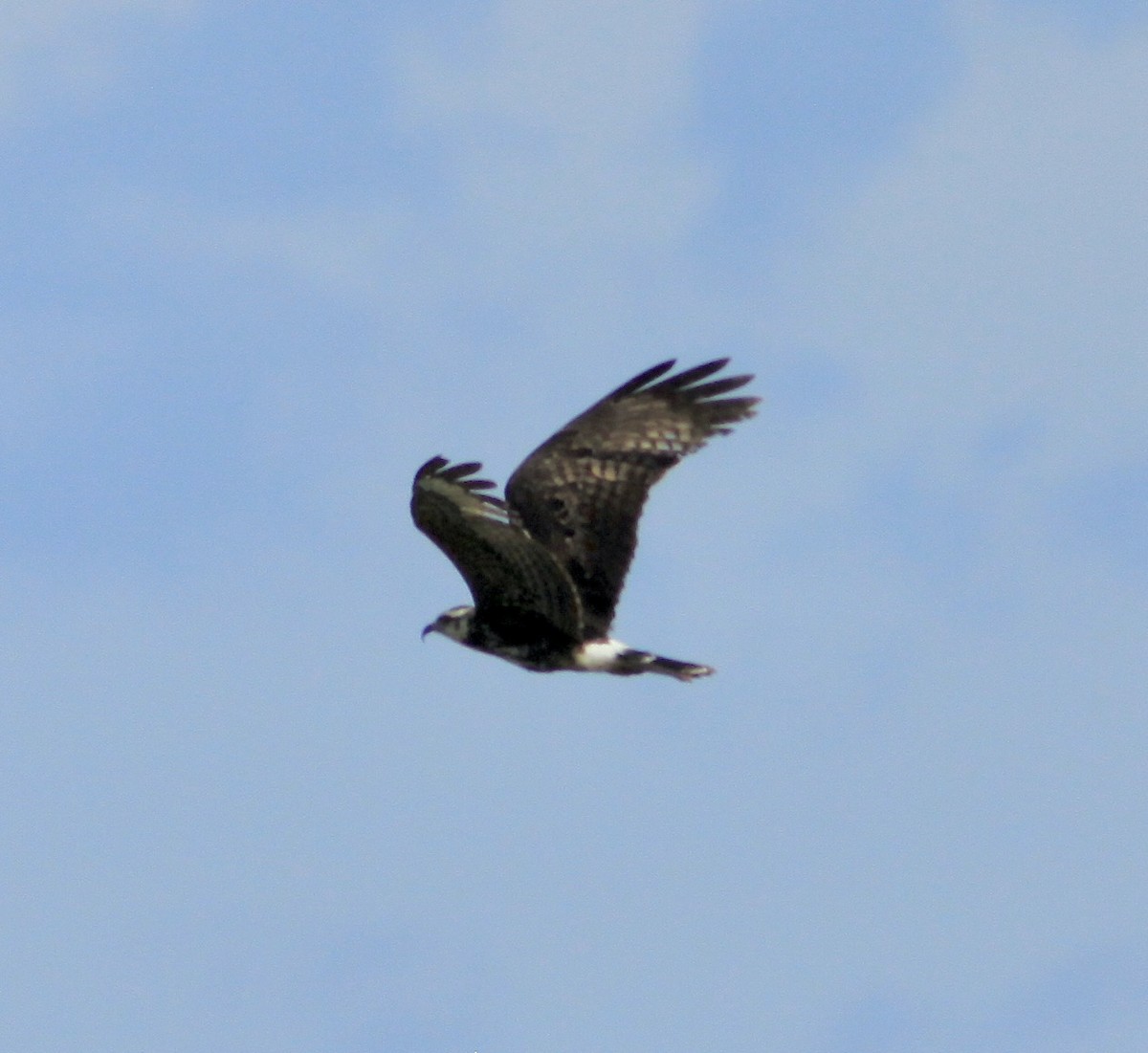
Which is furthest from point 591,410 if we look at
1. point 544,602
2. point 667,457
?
point 544,602

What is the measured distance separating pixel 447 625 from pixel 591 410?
1795 mm

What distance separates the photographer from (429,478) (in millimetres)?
14148

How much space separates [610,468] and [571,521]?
47cm

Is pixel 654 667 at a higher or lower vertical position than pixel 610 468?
lower

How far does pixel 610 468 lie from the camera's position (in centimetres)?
1545

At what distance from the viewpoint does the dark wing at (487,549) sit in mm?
14180

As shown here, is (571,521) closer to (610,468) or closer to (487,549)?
(610,468)

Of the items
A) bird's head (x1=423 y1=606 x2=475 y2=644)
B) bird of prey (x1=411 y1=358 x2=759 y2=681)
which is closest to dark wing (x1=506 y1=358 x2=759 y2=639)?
bird of prey (x1=411 y1=358 x2=759 y2=681)

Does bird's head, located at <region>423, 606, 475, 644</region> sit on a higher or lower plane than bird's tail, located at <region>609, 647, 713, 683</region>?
higher

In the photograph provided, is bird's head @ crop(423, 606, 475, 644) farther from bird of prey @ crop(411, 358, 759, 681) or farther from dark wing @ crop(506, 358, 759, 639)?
dark wing @ crop(506, 358, 759, 639)

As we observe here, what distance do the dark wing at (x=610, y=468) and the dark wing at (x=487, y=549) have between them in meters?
0.37

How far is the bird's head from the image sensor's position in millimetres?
Result: 15161

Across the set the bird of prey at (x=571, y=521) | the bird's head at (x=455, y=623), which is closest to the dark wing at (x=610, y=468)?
the bird of prey at (x=571, y=521)

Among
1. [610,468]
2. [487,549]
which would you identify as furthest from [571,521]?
[487,549]
